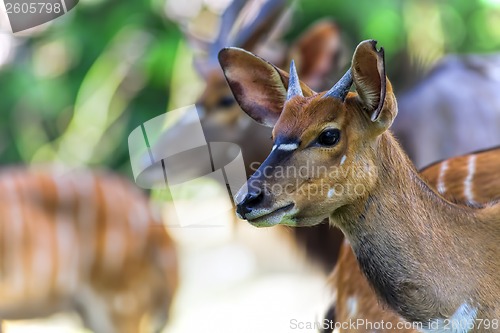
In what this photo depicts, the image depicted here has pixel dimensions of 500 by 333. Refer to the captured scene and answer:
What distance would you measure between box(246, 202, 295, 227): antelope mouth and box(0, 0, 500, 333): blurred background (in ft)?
11.0

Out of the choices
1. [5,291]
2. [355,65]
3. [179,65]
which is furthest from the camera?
[179,65]

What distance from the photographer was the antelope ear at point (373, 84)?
1.80m

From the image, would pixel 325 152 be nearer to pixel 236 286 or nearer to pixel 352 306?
pixel 352 306

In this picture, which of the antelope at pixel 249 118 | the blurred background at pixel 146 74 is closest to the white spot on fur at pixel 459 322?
the antelope at pixel 249 118

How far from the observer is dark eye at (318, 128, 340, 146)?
1.85 metres

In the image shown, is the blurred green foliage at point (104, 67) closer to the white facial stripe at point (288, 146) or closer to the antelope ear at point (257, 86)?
the antelope ear at point (257, 86)

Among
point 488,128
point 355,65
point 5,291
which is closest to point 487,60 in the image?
point 488,128

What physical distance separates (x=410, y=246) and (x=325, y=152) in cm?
25

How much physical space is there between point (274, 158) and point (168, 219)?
2.73 metres

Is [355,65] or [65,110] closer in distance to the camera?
[355,65]

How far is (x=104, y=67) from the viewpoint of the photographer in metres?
5.91

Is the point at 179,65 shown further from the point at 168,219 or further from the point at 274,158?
the point at 274,158

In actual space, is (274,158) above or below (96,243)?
above

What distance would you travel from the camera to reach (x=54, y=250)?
13.2ft
